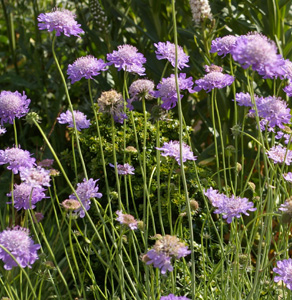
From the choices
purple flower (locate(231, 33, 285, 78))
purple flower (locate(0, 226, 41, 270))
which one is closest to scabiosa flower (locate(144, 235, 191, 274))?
purple flower (locate(0, 226, 41, 270))

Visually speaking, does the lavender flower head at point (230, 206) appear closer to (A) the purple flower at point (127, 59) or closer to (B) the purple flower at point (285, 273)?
(B) the purple flower at point (285, 273)

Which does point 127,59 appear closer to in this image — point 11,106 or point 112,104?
point 112,104

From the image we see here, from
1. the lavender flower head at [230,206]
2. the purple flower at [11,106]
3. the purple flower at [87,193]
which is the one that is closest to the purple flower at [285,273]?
the lavender flower head at [230,206]

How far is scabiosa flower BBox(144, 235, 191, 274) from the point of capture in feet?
3.66

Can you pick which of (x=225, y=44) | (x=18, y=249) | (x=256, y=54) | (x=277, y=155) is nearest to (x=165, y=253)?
(x=18, y=249)

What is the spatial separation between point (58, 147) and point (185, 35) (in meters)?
0.94

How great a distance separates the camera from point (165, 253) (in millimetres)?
1125

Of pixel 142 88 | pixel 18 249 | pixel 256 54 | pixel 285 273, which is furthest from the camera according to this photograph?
pixel 142 88

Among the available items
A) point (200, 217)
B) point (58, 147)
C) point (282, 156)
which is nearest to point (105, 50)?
point (58, 147)

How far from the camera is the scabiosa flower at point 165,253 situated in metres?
1.12

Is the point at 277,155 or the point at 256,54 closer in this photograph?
the point at 256,54

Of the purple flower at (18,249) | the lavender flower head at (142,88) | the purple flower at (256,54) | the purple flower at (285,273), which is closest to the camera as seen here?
the purple flower at (256,54)

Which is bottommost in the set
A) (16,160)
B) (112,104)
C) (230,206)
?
(230,206)

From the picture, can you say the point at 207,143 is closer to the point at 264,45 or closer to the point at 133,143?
the point at 133,143
